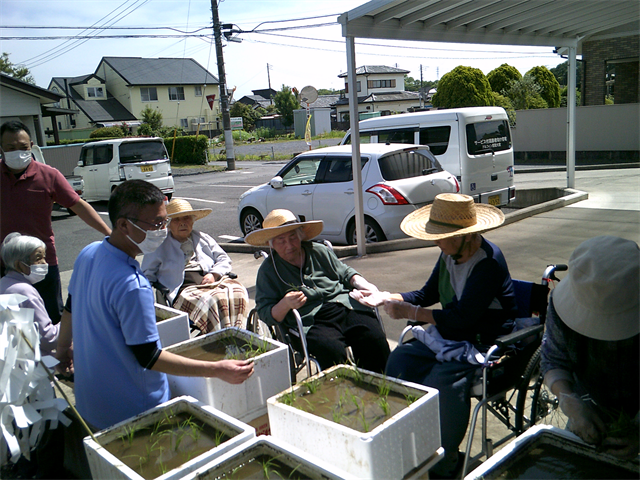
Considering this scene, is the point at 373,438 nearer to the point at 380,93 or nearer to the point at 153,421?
the point at 153,421

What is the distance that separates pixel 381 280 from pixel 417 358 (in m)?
3.59

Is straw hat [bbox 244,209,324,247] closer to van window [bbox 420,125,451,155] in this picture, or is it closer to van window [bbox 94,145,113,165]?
van window [bbox 420,125,451,155]

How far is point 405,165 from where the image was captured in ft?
27.0

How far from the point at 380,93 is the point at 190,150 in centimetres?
4424

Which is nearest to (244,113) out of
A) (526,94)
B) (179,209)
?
(526,94)

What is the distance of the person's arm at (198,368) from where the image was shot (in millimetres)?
2354

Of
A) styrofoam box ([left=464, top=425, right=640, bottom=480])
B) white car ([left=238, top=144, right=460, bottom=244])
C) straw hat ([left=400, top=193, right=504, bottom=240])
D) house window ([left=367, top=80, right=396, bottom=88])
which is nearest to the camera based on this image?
styrofoam box ([left=464, top=425, right=640, bottom=480])

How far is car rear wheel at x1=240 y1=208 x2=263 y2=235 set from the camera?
9.64 m

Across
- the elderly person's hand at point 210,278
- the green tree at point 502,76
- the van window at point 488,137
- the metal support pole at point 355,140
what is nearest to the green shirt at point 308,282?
the elderly person's hand at point 210,278

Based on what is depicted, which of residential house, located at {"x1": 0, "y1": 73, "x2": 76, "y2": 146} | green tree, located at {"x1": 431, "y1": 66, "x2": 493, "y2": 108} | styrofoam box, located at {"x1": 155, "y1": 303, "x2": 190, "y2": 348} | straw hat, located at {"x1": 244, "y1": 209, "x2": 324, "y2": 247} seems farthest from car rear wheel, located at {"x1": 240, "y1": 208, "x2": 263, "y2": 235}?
green tree, located at {"x1": 431, "y1": 66, "x2": 493, "y2": 108}

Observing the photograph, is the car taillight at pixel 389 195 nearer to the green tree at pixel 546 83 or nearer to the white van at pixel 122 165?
the white van at pixel 122 165

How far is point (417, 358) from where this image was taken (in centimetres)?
314

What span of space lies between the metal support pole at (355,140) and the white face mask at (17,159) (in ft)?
13.4

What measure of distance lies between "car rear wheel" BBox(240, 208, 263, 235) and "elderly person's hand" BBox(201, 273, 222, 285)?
483cm
